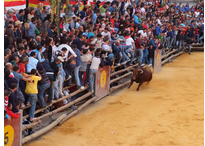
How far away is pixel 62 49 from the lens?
33.5 ft

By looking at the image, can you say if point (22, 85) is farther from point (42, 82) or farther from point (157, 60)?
point (157, 60)

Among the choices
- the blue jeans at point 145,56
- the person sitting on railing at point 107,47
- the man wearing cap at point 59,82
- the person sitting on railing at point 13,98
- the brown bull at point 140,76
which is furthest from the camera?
the blue jeans at point 145,56

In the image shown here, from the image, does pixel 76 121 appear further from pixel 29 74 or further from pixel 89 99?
pixel 29 74

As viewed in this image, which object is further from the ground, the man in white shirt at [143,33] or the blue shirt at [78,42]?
the man in white shirt at [143,33]

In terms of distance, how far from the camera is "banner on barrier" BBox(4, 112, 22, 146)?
735cm

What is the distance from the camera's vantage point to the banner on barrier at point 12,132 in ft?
24.1

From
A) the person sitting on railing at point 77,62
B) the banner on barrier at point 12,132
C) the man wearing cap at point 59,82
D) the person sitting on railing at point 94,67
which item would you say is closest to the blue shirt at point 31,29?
the person sitting on railing at point 77,62

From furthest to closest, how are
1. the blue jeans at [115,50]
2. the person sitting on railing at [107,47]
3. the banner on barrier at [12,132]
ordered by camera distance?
the blue jeans at [115,50], the person sitting on railing at [107,47], the banner on barrier at [12,132]

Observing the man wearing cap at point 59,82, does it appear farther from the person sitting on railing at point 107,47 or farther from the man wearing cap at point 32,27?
the person sitting on railing at point 107,47

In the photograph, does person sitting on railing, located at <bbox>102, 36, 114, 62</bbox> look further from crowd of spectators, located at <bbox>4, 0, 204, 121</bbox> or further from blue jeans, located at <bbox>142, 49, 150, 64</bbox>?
blue jeans, located at <bbox>142, 49, 150, 64</bbox>

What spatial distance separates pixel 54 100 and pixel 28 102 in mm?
1342

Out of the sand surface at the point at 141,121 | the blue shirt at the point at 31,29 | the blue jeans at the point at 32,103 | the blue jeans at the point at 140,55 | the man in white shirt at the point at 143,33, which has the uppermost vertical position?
the man in white shirt at the point at 143,33

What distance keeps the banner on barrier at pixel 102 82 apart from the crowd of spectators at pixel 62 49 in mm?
313

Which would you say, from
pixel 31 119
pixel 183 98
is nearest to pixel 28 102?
pixel 31 119
